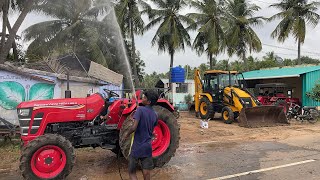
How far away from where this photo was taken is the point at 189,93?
96.9 feet

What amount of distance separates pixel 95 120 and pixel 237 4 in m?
28.1

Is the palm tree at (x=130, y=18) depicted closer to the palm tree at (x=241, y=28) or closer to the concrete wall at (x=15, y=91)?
the palm tree at (x=241, y=28)

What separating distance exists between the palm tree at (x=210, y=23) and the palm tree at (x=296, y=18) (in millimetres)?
5703

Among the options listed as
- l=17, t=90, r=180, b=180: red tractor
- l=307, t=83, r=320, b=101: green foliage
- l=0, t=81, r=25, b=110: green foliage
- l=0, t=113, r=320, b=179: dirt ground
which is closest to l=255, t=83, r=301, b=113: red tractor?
l=307, t=83, r=320, b=101: green foliage

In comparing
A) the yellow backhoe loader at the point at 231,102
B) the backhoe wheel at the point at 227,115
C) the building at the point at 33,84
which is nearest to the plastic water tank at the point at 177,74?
the yellow backhoe loader at the point at 231,102

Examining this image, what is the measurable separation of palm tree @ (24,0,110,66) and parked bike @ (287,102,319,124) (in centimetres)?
1283

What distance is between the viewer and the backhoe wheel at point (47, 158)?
541 centimetres

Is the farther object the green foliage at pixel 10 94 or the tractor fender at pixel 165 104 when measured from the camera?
the green foliage at pixel 10 94

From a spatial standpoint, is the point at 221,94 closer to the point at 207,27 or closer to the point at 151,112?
the point at 151,112

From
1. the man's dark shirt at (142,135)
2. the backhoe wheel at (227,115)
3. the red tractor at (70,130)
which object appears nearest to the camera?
the man's dark shirt at (142,135)

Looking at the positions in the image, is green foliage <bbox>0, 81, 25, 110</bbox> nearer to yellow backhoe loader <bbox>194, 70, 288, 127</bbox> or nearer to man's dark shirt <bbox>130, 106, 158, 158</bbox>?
man's dark shirt <bbox>130, 106, 158, 158</bbox>

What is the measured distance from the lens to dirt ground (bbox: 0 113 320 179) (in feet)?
21.6

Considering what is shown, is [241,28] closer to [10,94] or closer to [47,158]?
[10,94]

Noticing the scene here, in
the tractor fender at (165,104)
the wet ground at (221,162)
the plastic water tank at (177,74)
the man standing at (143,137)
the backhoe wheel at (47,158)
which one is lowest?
the wet ground at (221,162)
